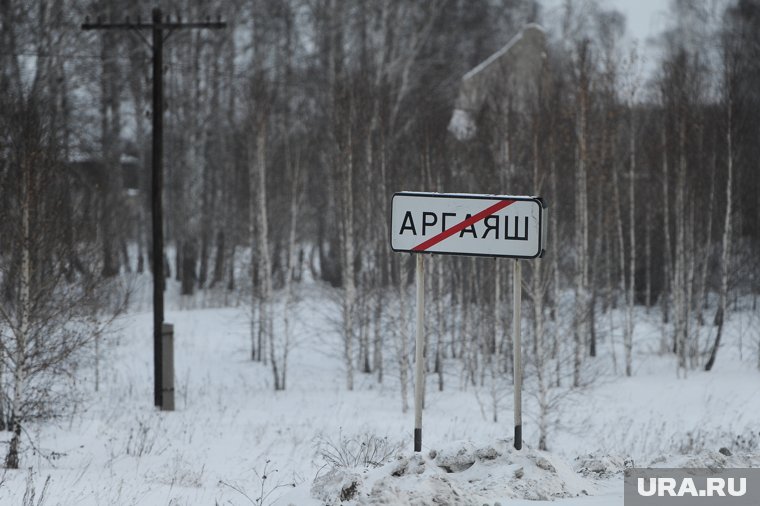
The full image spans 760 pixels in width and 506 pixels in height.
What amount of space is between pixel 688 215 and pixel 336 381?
963cm

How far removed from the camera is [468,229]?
6711 mm

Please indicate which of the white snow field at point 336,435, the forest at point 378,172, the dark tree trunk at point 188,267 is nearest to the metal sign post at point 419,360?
the white snow field at point 336,435

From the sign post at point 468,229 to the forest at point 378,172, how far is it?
14.6 ft

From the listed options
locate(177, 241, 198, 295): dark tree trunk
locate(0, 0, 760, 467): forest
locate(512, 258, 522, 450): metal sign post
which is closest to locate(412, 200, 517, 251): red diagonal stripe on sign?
locate(512, 258, 522, 450): metal sign post

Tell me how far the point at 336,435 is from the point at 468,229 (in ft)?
21.8

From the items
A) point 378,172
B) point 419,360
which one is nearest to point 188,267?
point 378,172

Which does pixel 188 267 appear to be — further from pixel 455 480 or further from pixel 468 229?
pixel 455 480

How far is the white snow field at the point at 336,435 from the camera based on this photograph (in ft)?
20.7

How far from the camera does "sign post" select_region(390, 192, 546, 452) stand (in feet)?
21.8

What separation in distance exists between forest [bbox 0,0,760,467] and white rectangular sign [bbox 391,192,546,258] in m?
4.49

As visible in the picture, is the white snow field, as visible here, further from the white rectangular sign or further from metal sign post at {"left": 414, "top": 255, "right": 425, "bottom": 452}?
the white rectangular sign

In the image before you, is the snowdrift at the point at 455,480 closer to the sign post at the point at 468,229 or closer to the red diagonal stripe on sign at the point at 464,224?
the sign post at the point at 468,229

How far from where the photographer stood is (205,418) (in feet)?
46.0

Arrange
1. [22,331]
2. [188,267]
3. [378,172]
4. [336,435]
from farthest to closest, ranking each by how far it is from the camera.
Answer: [188,267] < [378,172] < [336,435] < [22,331]
